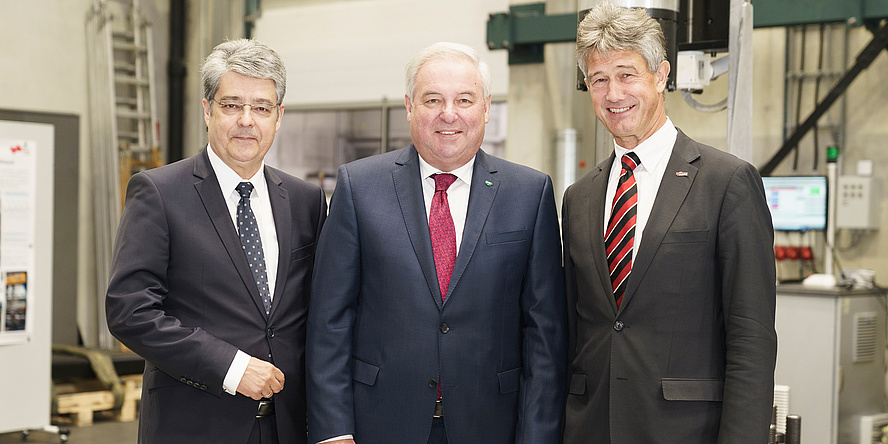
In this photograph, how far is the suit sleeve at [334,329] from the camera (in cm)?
201

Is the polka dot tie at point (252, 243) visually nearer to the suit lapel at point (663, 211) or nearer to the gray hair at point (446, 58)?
the gray hair at point (446, 58)

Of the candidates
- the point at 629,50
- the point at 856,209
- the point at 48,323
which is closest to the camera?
the point at 629,50

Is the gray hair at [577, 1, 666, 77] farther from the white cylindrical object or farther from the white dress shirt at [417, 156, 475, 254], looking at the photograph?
the white cylindrical object

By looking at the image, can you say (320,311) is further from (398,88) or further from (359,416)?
(398,88)

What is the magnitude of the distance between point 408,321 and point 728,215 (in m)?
0.79

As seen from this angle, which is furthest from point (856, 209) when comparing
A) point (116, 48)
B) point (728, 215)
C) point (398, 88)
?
point (116, 48)

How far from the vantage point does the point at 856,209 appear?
593 cm

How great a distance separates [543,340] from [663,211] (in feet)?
1.46

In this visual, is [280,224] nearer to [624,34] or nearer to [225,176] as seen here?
[225,176]

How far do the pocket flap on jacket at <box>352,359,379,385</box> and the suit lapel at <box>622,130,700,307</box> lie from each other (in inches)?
25.1

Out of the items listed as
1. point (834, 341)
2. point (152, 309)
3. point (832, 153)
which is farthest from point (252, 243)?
point (832, 153)

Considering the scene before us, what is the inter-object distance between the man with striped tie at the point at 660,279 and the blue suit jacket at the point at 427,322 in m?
0.10

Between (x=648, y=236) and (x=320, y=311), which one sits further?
(x=320, y=311)

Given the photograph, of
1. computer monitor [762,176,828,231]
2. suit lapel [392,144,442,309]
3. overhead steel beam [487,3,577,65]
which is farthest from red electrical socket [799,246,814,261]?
suit lapel [392,144,442,309]
